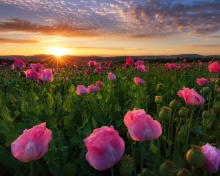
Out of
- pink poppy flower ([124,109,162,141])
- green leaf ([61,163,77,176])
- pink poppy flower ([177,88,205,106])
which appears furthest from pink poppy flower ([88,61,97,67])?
pink poppy flower ([124,109,162,141])

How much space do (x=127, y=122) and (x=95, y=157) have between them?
0.87 ft

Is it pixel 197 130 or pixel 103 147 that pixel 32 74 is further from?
pixel 103 147

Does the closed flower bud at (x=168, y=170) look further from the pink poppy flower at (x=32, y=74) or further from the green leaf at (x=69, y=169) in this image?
the pink poppy flower at (x=32, y=74)

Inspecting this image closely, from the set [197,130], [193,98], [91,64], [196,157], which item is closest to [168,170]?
[196,157]

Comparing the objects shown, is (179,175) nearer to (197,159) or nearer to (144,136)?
(197,159)

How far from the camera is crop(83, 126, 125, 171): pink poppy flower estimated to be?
0.92 metres

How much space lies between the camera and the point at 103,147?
924 millimetres

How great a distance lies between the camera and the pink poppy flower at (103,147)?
92 centimetres

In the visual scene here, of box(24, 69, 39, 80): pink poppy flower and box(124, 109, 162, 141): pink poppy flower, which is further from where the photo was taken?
box(24, 69, 39, 80): pink poppy flower

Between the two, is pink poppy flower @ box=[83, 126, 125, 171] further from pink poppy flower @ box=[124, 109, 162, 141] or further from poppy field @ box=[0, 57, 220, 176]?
pink poppy flower @ box=[124, 109, 162, 141]

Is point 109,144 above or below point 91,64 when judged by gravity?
above

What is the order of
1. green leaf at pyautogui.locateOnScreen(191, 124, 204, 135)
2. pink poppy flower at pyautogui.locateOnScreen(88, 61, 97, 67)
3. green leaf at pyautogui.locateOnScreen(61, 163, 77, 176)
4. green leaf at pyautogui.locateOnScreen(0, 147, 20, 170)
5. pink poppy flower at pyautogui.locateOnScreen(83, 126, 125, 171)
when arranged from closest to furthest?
pink poppy flower at pyautogui.locateOnScreen(83, 126, 125, 171) < green leaf at pyautogui.locateOnScreen(61, 163, 77, 176) < green leaf at pyautogui.locateOnScreen(0, 147, 20, 170) < green leaf at pyautogui.locateOnScreen(191, 124, 204, 135) < pink poppy flower at pyautogui.locateOnScreen(88, 61, 97, 67)

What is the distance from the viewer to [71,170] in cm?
152

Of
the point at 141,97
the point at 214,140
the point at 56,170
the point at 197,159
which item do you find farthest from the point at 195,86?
the point at 197,159
